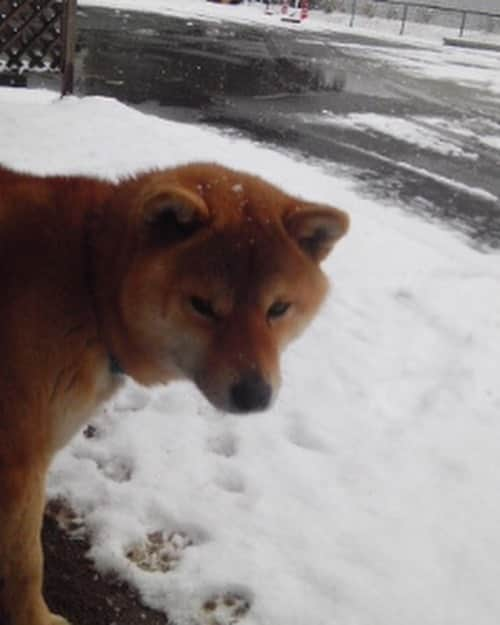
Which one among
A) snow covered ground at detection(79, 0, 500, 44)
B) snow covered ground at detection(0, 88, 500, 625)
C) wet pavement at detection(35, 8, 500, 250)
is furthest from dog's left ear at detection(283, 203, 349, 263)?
snow covered ground at detection(79, 0, 500, 44)

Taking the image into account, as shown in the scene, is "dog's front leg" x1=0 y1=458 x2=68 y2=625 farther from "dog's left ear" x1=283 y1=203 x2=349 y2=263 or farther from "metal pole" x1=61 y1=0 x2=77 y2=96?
"metal pole" x1=61 y1=0 x2=77 y2=96

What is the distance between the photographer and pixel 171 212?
7.54ft

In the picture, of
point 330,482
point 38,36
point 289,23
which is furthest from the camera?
point 289,23

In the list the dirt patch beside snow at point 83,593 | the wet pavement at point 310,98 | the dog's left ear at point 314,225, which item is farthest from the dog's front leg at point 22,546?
the wet pavement at point 310,98

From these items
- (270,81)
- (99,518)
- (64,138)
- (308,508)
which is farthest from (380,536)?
(270,81)

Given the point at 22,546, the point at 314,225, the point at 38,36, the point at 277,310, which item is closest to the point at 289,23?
the point at 38,36

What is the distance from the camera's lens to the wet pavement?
9.18 meters

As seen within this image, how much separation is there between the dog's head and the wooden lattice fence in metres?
8.46

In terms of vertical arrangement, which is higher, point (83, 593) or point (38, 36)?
point (38, 36)

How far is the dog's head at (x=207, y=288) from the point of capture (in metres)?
2.30

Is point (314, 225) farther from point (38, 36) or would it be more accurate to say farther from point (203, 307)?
point (38, 36)

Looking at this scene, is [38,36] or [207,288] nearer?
[207,288]

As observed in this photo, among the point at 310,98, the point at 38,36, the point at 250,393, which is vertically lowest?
the point at 310,98

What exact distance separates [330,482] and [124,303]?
5.91 feet
